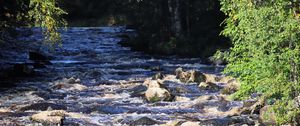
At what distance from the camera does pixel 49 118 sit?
58.4ft

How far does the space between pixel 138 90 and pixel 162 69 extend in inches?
358

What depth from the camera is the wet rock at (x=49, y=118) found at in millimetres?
17719

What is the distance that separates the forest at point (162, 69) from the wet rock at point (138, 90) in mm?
103

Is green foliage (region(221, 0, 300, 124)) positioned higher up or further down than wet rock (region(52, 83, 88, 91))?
higher up

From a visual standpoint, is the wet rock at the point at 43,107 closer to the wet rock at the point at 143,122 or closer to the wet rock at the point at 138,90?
the wet rock at the point at 143,122

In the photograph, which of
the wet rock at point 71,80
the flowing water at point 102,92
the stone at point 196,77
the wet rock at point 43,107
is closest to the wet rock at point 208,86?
the flowing water at point 102,92

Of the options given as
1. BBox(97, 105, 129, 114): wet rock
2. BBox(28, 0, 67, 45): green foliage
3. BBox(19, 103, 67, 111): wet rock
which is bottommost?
BBox(97, 105, 129, 114): wet rock

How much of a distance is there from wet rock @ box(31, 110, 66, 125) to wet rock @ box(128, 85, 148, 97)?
18.4 ft

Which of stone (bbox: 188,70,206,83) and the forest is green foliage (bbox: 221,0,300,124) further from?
stone (bbox: 188,70,206,83)

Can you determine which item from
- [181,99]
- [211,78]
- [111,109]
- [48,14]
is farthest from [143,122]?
[211,78]

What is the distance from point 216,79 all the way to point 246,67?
13731 millimetres

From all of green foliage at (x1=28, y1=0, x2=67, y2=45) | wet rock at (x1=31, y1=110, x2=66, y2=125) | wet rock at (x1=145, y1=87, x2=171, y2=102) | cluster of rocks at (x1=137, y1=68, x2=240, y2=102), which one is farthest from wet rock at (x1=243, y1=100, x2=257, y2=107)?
green foliage at (x1=28, y1=0, x2=67, y2=45)

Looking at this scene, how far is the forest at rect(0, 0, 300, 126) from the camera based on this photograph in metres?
13.6

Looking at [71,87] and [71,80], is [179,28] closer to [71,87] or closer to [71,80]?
[71,80]
